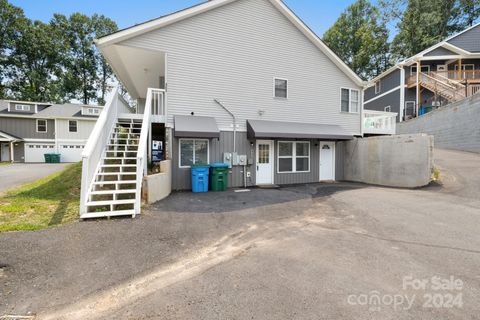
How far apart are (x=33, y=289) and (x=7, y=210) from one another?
458cm

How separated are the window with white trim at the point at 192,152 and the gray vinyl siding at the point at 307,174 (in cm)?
367

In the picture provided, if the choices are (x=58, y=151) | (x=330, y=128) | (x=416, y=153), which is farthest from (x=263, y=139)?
(x=58, y=151)

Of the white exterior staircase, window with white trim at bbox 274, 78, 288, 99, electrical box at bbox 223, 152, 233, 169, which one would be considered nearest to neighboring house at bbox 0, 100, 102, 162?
the white exterior staircase

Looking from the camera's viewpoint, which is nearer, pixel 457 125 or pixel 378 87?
pixel 457 125

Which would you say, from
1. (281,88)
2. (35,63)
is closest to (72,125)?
(35,63)

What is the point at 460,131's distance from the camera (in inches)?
594

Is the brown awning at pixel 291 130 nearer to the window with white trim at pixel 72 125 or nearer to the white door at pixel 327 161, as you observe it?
the white door at pixel 327 161

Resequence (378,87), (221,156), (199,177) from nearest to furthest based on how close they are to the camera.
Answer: (199,177)
(221,156)
(378,87)

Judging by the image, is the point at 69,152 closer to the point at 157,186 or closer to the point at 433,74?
the point at 157,186

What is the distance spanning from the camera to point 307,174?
1265 cm

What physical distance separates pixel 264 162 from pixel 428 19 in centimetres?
3314

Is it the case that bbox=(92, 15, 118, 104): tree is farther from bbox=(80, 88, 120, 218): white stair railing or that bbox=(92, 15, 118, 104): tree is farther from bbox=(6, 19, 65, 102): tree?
bbox=(80, 88, 120, 218): white stair railing

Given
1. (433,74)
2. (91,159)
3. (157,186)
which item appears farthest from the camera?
(433,74)

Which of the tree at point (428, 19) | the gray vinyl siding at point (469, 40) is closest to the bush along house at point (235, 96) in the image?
the gray vinyl siding at point (469, 40)
